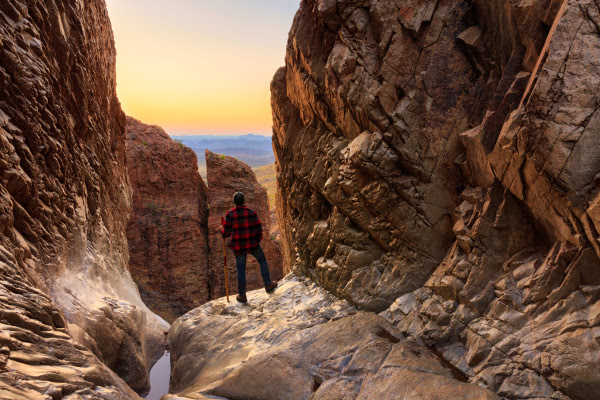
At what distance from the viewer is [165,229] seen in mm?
29062

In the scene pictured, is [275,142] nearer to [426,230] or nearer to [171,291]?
[426,230]

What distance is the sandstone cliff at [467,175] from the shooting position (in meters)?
4.44

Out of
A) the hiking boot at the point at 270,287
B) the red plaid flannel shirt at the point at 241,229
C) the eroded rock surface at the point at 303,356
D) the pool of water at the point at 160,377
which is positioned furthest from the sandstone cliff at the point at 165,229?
the red plaid flannel shirt at the point at 241,229

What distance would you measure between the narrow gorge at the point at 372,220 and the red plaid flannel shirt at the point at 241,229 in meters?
1.36

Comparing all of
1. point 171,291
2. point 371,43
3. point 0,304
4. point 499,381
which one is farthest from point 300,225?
point 171,291

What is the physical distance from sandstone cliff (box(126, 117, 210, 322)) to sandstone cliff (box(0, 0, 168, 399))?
1847cm

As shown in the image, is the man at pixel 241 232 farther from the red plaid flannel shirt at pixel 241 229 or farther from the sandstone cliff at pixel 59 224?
the sandstone cliff at pixel 59 224

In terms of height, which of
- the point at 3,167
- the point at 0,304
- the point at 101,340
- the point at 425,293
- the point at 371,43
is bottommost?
the point at 101,340

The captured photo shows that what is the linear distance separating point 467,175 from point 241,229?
517 cm

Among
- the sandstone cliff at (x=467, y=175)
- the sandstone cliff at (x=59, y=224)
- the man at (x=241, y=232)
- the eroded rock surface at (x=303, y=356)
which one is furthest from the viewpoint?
the man at (x=241, y=232)

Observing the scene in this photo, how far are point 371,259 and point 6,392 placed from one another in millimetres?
5967

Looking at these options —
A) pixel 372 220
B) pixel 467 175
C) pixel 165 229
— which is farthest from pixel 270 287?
pixel 165 229

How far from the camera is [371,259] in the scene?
7637 millimetres

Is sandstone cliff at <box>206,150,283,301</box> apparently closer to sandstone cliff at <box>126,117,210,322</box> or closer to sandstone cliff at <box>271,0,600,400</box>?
sandstone cliff at <box>126,117,210,322</box>
